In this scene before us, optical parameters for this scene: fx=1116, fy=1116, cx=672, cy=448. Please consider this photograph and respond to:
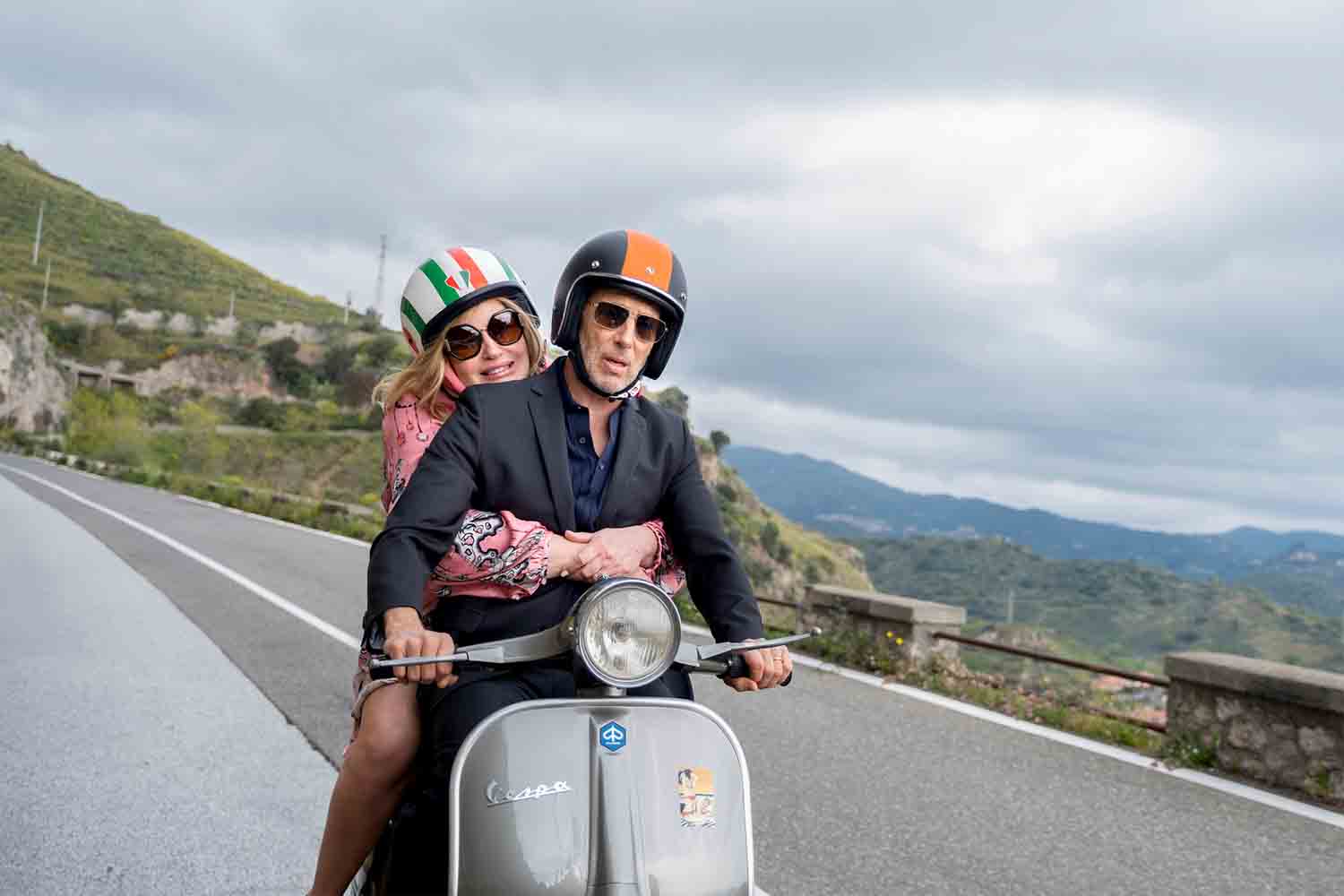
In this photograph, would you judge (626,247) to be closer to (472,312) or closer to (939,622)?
(472,312)

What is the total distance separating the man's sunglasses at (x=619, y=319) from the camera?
2578mm

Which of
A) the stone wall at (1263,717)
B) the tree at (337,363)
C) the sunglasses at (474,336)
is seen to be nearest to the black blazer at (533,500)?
the sunglasses at (474,336)

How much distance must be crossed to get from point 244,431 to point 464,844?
275 feet

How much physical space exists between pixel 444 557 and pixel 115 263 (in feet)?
497

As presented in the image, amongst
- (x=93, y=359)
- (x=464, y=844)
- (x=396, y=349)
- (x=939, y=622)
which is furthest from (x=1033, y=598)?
(x=464, y=844)

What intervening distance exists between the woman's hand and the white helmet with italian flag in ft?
3.28

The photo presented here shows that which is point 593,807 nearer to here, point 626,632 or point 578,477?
point 626,632

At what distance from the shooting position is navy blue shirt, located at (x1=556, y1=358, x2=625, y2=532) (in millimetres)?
2662

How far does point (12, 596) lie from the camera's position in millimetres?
10273

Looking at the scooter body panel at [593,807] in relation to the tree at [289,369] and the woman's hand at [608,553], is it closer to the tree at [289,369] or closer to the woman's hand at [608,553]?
the woman's hand at [608,553]

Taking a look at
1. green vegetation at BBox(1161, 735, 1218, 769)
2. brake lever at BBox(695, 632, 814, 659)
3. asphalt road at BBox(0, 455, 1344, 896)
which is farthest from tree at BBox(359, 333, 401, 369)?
brake lever at BBox(695, 632, 814, 659)

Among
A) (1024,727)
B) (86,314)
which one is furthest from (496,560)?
(86,314)

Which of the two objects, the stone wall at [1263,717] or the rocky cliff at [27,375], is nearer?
the stone wall at [1263,717]

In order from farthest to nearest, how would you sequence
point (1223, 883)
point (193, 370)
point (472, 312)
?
point (193, 370)
point (1223, 883)
point (472, 312)
